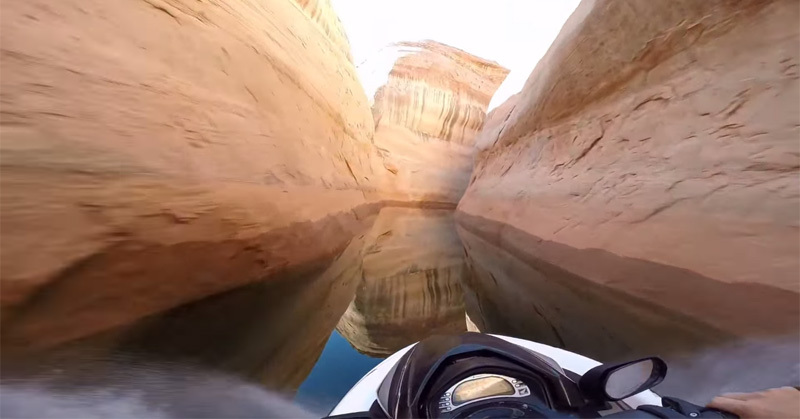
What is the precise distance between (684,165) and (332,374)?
70.1 inches

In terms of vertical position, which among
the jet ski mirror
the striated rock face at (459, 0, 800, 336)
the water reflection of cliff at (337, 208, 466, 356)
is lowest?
the water reflection of cliff at (337, 208, 466, 356)

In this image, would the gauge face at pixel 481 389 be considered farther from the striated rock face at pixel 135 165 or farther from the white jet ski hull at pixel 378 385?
the striated rock face at pixel 135 165

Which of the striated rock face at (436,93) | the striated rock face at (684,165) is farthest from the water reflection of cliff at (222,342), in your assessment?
the striated rock face at (436,93)

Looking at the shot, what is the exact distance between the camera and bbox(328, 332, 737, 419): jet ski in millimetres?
607

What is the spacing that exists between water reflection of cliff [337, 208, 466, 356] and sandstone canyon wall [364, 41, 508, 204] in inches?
172

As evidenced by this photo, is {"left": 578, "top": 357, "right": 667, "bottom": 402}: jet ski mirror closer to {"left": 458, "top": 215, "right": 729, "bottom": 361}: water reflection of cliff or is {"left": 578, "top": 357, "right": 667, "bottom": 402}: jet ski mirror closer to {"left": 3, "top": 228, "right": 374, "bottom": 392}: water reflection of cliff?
{"left": 458, "top": 215, "right": 729, "bottom": 361}: water reflection of cliff

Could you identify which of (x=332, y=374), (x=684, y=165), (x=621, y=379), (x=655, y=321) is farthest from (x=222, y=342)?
(x=684, y=165)

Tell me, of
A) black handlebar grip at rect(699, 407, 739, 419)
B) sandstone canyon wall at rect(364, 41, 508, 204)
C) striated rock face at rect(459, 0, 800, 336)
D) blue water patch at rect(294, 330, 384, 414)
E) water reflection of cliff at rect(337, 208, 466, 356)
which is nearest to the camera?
black handlebar grip at rect(699, 407, 739, 419)

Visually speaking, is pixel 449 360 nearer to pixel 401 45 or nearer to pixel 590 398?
pixel 590 398

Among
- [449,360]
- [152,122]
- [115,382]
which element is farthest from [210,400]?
[152,122]

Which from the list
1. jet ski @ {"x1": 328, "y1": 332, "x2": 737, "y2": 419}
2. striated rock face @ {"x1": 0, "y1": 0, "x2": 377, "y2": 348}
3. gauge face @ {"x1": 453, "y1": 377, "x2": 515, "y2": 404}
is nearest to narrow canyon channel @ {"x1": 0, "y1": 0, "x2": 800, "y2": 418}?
striated rock face @ {"x1": 0, "y1": 0, "x2": 377, "y2": 348}

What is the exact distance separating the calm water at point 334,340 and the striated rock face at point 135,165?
0.38 ft

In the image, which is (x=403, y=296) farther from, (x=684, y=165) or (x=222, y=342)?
(x=684, y=165)

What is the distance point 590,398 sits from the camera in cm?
64
